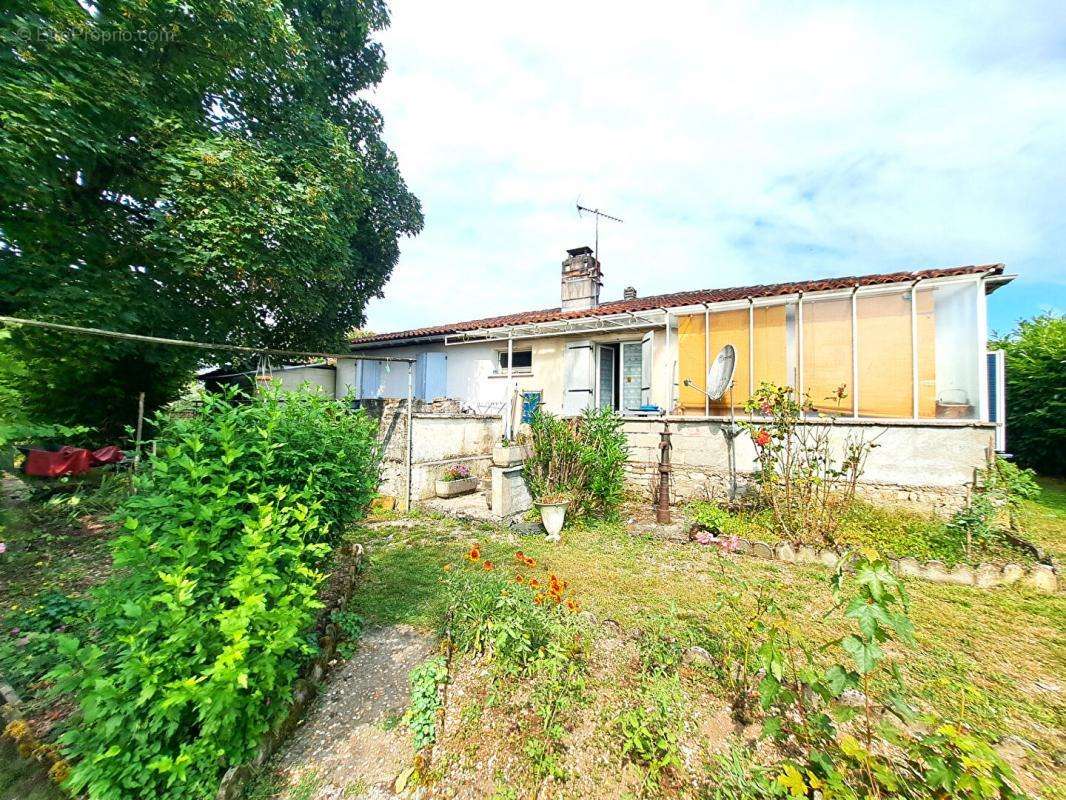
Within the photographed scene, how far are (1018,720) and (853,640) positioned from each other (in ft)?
6.53

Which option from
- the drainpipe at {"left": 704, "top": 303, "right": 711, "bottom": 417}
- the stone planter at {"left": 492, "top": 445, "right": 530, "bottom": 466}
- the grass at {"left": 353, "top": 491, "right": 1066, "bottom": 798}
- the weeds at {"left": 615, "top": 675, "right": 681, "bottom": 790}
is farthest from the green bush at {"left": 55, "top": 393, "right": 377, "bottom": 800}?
the drainpipe at {"left": 704, "top": 303, "right": 711, "bottom": 417}

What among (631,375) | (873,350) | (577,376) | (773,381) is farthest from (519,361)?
(873,350)

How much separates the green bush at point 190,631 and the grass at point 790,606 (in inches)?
69.9

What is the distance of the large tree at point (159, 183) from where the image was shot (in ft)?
16.1

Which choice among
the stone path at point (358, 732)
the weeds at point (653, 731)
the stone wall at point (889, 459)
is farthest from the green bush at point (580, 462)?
the weeds at point (653, 731)

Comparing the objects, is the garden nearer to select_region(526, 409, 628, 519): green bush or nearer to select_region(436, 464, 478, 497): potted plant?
select_region(526, 409, 628, 519): green bush

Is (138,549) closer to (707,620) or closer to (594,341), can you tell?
(707,620)

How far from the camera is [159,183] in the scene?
6.15m

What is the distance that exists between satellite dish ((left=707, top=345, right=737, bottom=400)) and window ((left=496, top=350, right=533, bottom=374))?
5.33m

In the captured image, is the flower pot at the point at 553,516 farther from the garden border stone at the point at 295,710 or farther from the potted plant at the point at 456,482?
the garden border stone at the point at 295,710

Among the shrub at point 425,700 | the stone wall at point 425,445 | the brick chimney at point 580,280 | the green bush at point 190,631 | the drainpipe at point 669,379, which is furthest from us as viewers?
the brick chimney at point 580,280

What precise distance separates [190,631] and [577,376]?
31.4 feet

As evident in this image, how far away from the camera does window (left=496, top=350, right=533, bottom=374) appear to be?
11.8 m

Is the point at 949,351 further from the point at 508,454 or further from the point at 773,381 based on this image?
the point at 508,454
